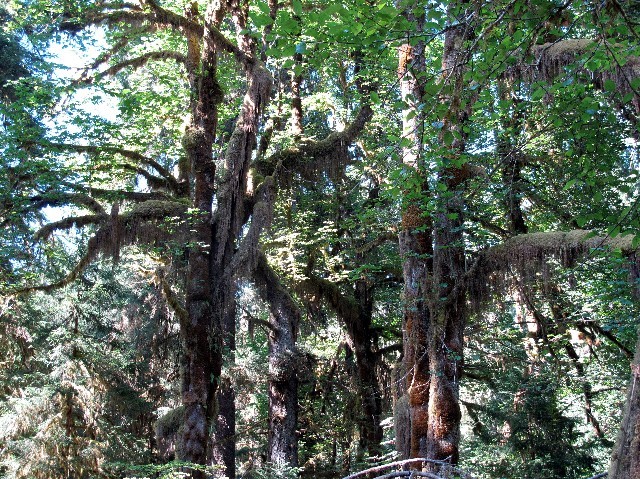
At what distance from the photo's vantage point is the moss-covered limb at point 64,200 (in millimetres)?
9001

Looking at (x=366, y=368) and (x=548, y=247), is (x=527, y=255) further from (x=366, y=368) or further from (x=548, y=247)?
(x=366, y=368)

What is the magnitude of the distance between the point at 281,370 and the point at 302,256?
2509 millimetres

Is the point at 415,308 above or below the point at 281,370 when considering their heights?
above

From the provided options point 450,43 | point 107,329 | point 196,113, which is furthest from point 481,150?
point 107,329

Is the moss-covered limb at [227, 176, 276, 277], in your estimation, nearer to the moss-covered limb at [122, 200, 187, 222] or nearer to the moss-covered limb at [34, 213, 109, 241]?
the moss-covered limb at [122, 200, 187, 222]

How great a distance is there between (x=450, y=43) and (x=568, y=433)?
282 inches

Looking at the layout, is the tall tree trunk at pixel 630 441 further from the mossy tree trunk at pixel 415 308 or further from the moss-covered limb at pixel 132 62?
the moss-covered limb at pixel 132 62

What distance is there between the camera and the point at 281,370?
39.9 feet

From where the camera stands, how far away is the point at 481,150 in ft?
32.3

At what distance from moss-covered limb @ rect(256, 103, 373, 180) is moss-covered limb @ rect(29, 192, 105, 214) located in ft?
10.3

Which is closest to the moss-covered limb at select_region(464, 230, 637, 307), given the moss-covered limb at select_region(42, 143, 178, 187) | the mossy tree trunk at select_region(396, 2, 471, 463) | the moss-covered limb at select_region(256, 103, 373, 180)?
the mossy tree trunk at select_region(396, 2, 471, 463)

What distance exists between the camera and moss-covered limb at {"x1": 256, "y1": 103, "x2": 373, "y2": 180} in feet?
36.7

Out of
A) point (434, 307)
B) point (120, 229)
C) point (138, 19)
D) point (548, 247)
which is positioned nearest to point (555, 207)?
point (548, 247)

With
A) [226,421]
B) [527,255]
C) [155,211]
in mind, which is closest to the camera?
[527,255]
